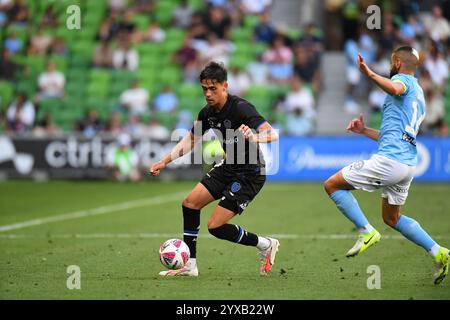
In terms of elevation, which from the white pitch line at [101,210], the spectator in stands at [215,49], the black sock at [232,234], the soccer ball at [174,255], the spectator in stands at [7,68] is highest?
the spectator in stands at [215,49]

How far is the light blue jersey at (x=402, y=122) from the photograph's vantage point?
29.1 ft

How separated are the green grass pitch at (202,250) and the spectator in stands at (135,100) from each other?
563cm

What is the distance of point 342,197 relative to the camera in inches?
362

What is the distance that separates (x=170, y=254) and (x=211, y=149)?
36.1 feet

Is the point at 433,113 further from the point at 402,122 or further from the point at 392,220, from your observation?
the point at 402,122

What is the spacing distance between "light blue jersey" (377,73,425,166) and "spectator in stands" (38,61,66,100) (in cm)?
1879

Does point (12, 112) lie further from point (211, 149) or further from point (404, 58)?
point (404, 58)

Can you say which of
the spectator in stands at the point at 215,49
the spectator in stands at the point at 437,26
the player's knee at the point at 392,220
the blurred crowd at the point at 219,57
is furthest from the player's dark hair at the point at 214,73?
the spectator in stands at the point at 215,49

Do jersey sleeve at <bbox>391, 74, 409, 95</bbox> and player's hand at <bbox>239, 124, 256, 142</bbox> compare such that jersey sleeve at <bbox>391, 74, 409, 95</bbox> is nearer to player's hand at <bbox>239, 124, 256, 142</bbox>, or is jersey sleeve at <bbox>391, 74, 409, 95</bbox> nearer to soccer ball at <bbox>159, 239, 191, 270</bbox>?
player's hand at <bbox>239, 124, 256, 142</bbox>

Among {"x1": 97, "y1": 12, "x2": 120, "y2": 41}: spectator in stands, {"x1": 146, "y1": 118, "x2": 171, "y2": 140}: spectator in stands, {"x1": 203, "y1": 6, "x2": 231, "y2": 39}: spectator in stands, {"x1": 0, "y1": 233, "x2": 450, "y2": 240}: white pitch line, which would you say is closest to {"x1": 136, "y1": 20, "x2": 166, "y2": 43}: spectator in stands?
{"x1": 97, "y1": 12, "x2": 120, "y2": 41}: spectator in stands

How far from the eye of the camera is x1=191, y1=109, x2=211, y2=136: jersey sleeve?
371 inches

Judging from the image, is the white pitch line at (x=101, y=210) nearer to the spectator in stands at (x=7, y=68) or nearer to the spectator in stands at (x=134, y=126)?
the spectator in stands at (x=134, y=126)

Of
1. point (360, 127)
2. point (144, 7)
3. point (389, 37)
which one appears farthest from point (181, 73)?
point (360, 127)
